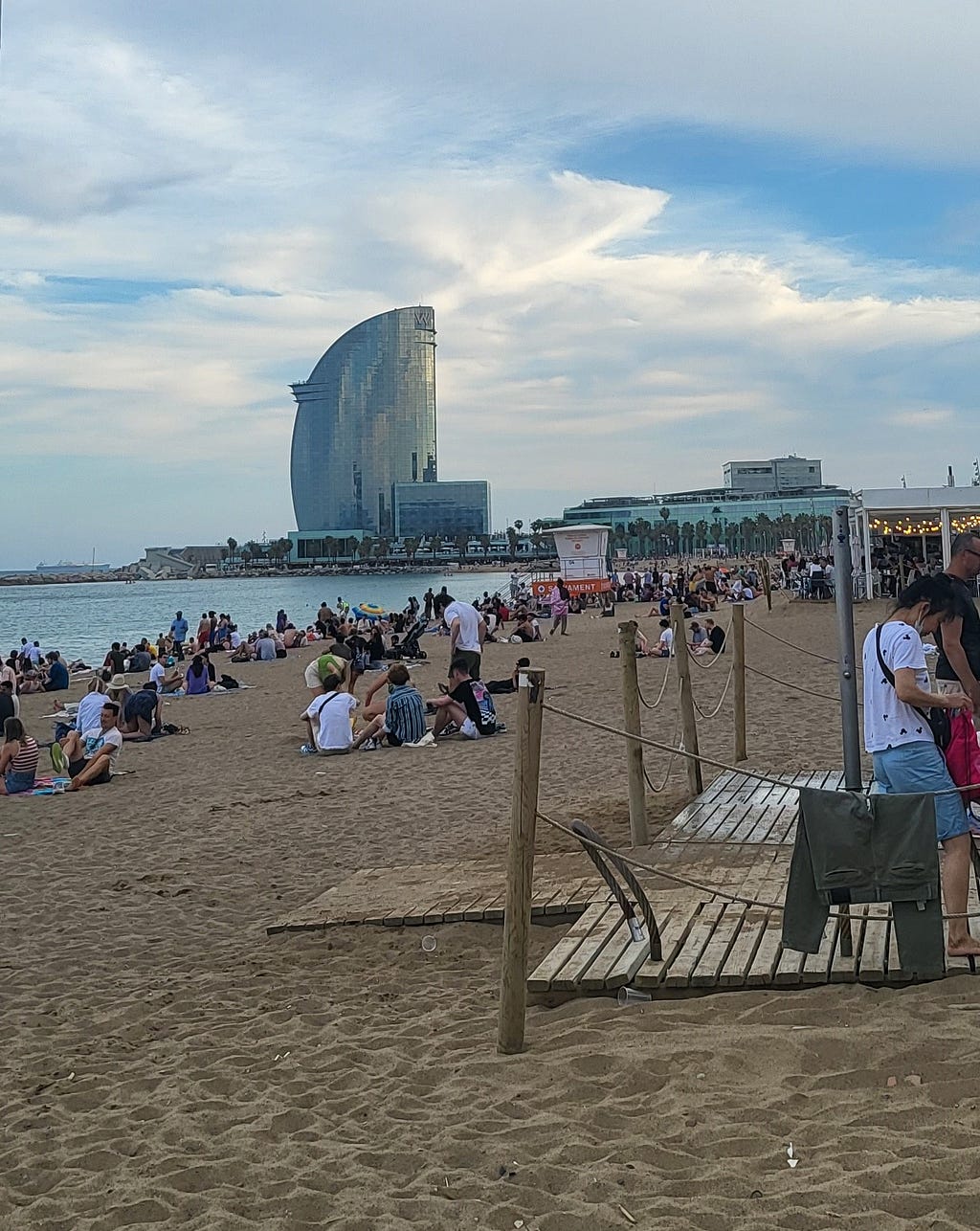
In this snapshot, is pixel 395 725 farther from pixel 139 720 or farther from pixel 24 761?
pixel 139 720

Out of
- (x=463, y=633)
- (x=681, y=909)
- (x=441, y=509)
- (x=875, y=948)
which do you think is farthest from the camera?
(x=441, y=509)

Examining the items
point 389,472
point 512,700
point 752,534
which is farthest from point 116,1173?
point 389,472

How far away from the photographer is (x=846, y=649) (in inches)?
221

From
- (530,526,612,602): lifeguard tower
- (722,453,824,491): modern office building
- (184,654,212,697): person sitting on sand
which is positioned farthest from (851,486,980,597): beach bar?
(722,453,824,491): modern office building

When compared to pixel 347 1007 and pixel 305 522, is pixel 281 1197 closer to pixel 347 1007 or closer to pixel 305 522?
pixel 347 1007

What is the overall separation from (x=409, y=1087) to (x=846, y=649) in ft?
9.48

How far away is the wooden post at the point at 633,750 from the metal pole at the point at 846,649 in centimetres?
128

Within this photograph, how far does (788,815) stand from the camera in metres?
Result: 7.55

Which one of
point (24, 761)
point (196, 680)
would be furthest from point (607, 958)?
point (196, 680)

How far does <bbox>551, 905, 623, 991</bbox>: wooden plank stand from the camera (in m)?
4.63

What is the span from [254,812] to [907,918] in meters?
6.37

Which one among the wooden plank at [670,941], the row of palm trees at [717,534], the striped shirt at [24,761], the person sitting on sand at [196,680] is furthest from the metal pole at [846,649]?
the row of palm trees at [717,534]

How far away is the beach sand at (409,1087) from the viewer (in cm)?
318

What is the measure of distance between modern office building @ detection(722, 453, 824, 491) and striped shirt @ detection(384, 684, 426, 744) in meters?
174
